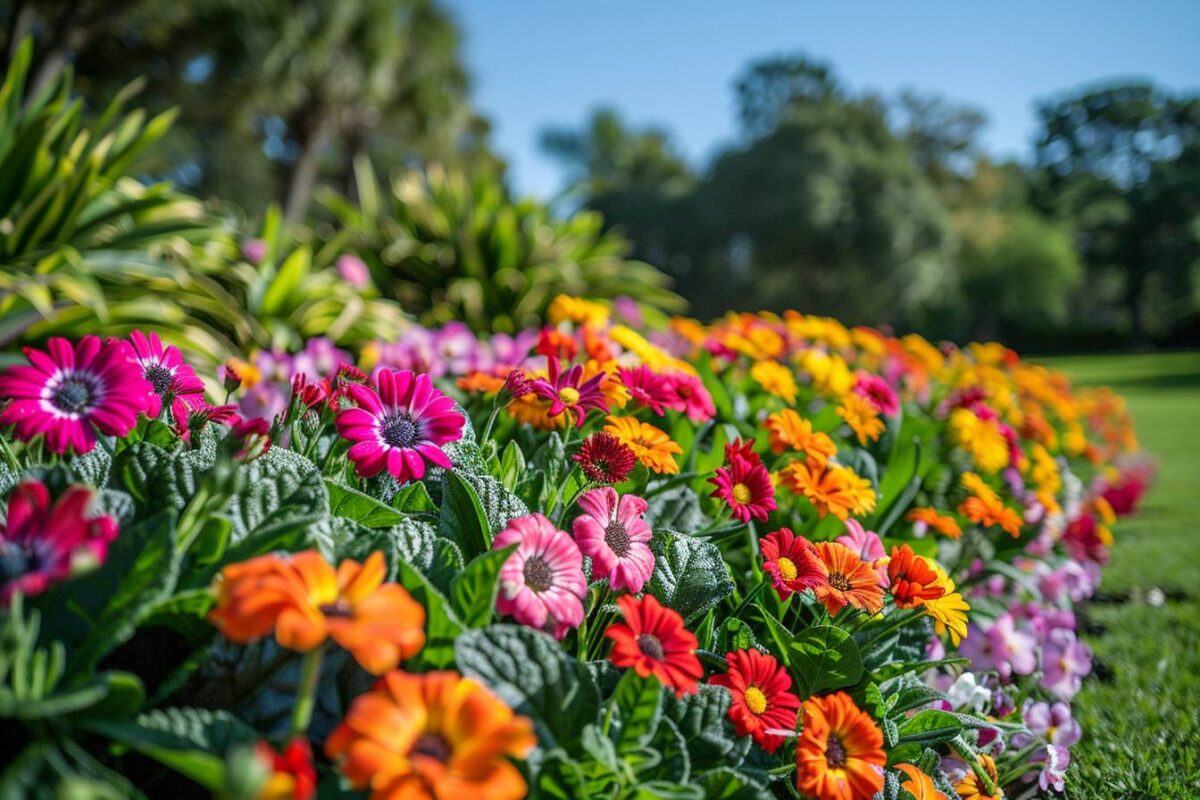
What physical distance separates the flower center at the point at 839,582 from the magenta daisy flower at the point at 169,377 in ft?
3.04

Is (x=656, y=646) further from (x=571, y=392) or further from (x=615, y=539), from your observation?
(x=571, y=392)

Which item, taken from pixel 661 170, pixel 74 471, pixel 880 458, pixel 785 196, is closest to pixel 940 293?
pixel 785 196

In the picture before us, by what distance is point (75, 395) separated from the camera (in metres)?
0.96

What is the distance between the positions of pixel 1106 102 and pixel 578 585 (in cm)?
2617

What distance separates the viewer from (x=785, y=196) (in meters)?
21.8

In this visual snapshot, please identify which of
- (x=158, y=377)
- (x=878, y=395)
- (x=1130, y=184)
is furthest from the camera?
(x=1130, y=184)

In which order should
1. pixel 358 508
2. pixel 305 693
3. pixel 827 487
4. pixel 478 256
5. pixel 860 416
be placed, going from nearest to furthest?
pixel 305 693, pixel 358 508, pixel 827 487, pixel 860 416, pixel 478 256

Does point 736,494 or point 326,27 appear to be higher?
point 326,27

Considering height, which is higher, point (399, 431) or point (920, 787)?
point (399, 431)

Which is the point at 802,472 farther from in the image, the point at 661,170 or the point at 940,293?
the point at 661,170

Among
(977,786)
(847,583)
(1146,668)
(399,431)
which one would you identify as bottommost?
(1146,668)

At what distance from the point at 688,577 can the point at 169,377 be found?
81 cm

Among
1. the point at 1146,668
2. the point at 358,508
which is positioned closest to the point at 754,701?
the point at 358,508

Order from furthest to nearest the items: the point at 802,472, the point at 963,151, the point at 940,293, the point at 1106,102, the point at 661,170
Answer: the point at 661,170, the point at 963,151, the point at 940,293, the point at 1106,102, the point at 802,472
